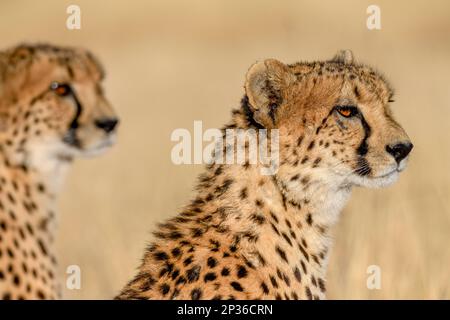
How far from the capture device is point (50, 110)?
471 centimetres

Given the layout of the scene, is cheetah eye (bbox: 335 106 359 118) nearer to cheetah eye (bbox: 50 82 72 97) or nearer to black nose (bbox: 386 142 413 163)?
black nose (bbox: 386 142 413 163)

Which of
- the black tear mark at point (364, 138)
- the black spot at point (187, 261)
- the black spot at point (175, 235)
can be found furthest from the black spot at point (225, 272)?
the black tear mark at point (364, 138)

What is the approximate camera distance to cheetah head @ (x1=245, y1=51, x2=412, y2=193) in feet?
17.8

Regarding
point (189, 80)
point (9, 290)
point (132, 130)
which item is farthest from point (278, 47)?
point (9, 290)

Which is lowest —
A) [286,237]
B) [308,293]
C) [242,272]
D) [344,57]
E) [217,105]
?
[308,293]

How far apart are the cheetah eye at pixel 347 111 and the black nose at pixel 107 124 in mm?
1162

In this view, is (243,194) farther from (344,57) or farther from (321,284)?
(344,57)

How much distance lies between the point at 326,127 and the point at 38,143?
130cm

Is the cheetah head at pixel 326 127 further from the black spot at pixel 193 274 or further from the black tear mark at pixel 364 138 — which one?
the black spot at pixel 193 274

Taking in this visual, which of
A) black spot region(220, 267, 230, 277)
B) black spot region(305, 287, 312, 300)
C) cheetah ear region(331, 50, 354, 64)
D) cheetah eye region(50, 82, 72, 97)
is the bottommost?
black spot region(305, 287, 312, 300)

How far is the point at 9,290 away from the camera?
15.4 ft

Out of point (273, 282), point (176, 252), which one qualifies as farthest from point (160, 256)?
point (273, 282)

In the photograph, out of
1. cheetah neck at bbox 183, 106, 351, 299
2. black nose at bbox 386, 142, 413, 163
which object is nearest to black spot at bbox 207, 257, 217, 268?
cheetah neck at bbox 183, 106, 351, 299

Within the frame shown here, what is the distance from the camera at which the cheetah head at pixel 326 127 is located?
5.42 meters
